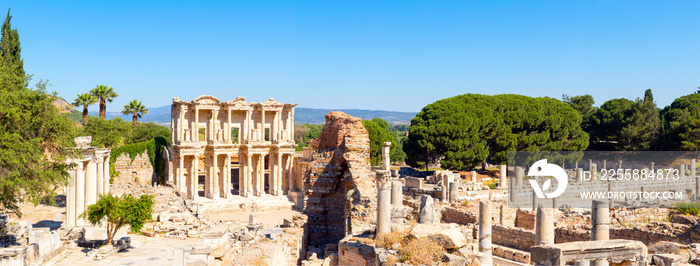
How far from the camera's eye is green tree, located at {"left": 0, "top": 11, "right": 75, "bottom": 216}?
1460 centimetres

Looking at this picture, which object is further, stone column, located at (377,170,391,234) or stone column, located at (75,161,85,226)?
stone column, located at (75,161,85,226)

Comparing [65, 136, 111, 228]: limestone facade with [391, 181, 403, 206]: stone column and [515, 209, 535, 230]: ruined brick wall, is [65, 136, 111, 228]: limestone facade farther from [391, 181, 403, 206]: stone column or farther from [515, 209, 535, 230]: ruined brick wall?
[515, 209, 535, 230]: ruined brick wall

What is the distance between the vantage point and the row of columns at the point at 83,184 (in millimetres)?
20752

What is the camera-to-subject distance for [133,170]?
135ft

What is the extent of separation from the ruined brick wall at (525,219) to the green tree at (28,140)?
18.6m

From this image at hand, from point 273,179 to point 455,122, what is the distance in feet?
55.2

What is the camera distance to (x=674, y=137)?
53.2m

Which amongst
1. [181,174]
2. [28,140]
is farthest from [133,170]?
[28,140]

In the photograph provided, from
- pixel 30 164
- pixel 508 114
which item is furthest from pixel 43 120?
pixel 508 114

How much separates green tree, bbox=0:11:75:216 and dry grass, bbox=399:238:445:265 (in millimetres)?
10919

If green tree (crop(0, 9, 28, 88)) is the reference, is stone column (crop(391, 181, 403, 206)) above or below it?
below

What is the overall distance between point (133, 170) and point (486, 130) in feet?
99.0

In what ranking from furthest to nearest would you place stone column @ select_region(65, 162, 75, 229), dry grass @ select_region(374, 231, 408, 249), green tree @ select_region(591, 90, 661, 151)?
green tree @ select_region(591, 90, 661, 151) → stone column @ select_region(65, 162, 75, 229) → dry grass @ select_region(374, 231, 408, 249)

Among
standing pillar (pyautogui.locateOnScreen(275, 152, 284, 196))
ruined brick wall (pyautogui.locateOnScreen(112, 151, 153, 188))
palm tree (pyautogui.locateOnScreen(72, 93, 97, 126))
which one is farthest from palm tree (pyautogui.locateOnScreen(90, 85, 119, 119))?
standing pillar (pyautogui.locateOnScreen(275, 152, 284, 196))
